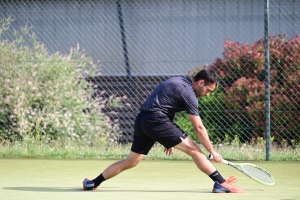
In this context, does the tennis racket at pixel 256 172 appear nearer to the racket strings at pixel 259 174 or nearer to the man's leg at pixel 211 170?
the racket strings at pixel 259 174

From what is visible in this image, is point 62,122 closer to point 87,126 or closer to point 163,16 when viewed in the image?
point 87,126

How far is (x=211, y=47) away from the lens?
16672 mm

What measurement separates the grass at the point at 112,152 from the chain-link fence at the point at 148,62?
381mm

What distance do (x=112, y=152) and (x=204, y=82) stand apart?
4655 millimetres

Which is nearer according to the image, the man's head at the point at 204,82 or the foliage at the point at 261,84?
the man's head at the point at 204,82

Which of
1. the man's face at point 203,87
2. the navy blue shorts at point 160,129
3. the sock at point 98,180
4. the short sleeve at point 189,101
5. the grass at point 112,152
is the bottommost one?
the grass at point 112,152

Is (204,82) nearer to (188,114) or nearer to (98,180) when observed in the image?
(188,114)

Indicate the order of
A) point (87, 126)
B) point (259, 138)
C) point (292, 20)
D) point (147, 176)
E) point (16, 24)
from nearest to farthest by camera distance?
point (147, 176)
point (259, 138)
point (87, 126)
point (292, 20)
point (16, 24)

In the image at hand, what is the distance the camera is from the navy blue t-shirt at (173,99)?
8234mm

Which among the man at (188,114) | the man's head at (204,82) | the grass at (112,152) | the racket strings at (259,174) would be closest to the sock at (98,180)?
the man at (188,114)

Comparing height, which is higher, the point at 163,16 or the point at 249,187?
the point at 163,16

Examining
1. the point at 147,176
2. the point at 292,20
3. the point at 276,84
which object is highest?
the point at 292,20

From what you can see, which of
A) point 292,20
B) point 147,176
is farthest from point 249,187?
point 292,20

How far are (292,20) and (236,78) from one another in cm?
256
